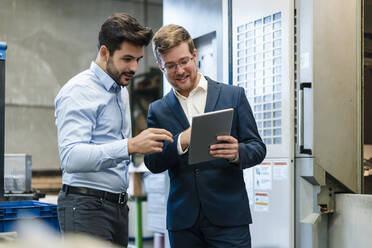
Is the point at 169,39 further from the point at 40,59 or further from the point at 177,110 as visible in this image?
the point at 40,59

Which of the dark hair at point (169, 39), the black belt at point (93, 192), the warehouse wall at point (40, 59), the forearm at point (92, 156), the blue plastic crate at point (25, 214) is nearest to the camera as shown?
the forearm at point (92, 156)

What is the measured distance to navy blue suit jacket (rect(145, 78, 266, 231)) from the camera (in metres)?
2.09

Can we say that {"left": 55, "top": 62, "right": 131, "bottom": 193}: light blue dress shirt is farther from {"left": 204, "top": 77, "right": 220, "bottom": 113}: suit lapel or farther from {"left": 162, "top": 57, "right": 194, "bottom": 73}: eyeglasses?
{"left": 204, "top": 77, "right": 220, "bottom": 113}: suit lapel

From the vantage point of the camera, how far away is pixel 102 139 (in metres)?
2.01

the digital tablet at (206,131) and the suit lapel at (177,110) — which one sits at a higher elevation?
the suit lapel at (177,110)

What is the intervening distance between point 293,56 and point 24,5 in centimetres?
493

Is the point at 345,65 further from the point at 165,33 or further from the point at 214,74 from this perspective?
the point at 165,33

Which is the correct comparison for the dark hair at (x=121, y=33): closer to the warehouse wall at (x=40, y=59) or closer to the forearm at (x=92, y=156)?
the forearm at (x=92, y=156)

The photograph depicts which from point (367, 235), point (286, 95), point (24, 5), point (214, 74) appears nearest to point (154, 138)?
point (286, 95)

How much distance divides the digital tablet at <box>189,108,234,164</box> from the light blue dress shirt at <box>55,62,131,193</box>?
25 cm

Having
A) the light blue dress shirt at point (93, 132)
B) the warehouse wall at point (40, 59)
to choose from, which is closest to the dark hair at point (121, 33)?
the light blue dress shirt at point (93, 132)

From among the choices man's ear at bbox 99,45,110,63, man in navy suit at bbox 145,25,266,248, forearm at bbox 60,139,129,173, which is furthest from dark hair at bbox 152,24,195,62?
forearm at bbox 60,139,129,173

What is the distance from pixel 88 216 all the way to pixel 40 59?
5.38 metres

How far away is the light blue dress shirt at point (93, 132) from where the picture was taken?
1857mm
